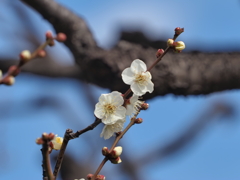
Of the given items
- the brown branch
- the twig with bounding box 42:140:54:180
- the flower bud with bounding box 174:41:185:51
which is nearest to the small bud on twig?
Result: the flower bud with bounding box 174:41:185:51

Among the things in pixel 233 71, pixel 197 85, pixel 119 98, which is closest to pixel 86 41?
pixel 197 85

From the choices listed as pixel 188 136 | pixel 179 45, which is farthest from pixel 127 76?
pixel 188 136

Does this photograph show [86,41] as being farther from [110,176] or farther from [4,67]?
[110,176]

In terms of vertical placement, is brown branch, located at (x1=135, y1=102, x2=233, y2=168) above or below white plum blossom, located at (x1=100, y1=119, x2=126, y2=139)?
above

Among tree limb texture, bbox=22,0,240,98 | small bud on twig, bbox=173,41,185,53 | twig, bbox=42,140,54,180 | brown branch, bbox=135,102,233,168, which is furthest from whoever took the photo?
brown branch, bbox=135,102,233,168

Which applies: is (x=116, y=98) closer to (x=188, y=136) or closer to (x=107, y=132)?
(x=107, y=132)

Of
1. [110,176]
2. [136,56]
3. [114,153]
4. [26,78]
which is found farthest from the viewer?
[110,176]

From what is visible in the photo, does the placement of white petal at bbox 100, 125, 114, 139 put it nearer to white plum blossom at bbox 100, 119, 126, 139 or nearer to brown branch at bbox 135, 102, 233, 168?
white plum blossom at bbox 100, 119, 126, 139
